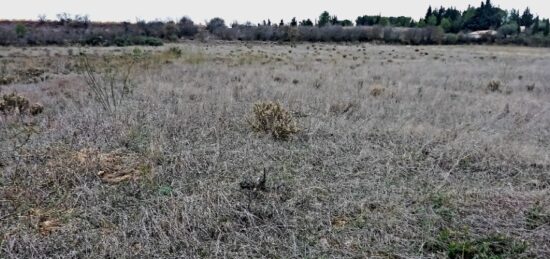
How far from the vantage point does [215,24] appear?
2514 inches

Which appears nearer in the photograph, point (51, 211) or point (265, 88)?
point (51, 211)

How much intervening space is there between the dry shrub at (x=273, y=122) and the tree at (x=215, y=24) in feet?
186

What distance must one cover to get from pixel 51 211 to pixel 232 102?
14.4 ft

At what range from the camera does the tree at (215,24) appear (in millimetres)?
60656

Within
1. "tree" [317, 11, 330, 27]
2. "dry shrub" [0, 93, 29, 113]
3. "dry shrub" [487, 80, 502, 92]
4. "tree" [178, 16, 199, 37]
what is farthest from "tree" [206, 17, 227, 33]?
"dry shrub" [0, 93, 29, 113]

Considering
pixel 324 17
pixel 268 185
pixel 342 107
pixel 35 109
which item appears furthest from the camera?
pixel 324 17

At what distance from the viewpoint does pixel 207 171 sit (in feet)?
12.3

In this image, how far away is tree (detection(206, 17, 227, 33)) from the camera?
60656 mm

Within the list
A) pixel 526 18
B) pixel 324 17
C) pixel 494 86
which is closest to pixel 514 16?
pixel 526 18

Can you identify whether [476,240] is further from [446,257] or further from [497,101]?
[497,101]

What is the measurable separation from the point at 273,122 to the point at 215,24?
62.4 meters

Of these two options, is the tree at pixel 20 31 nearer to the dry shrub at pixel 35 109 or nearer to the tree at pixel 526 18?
the dry shrub at pixel 35 109

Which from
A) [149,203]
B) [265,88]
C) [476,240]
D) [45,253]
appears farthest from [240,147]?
[265,88]

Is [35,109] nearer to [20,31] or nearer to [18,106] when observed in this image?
[18,106]
